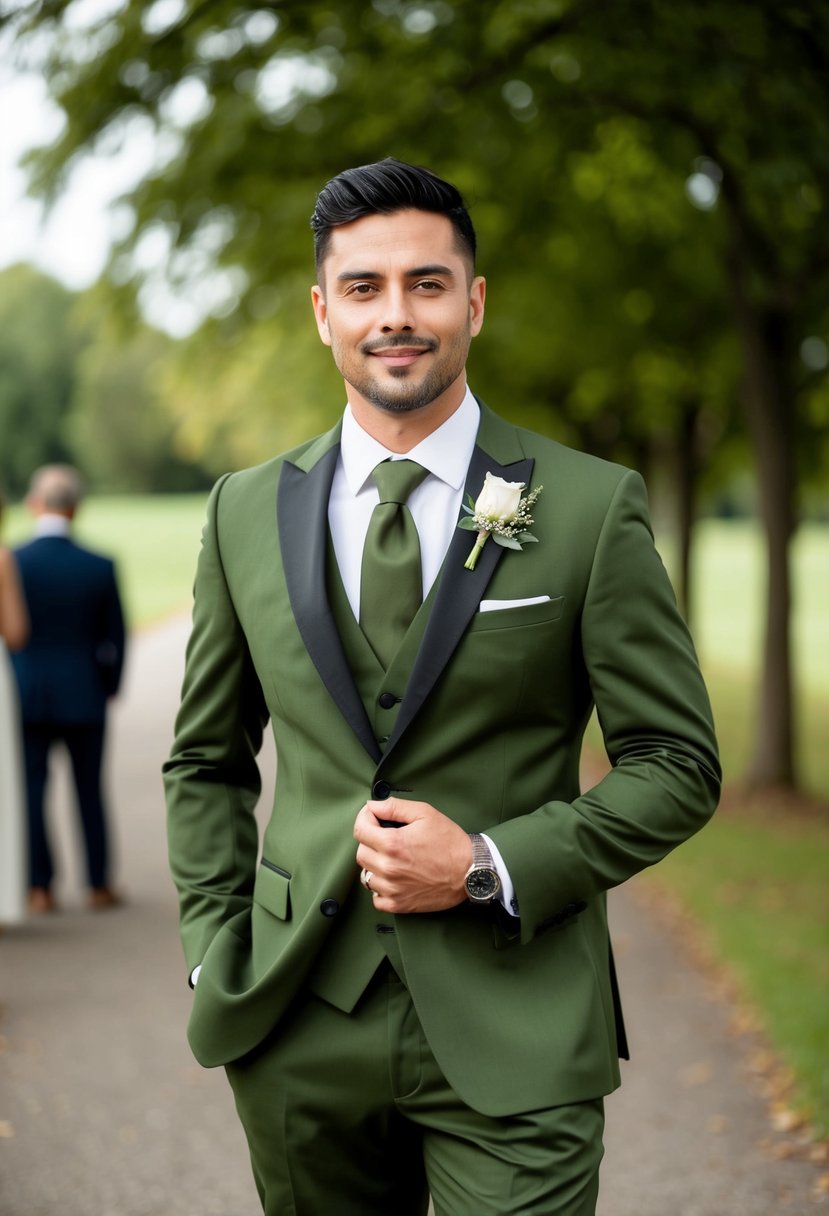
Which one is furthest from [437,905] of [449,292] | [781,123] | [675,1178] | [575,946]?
[781,123]

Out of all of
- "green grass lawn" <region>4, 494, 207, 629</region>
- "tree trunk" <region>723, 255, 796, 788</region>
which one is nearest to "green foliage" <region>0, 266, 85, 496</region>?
"green grass lawn" <region>4, 494, 207, 629</region>

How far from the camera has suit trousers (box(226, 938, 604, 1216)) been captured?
92.7 inches

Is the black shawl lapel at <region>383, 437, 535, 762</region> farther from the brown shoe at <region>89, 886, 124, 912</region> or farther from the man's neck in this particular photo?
the brown shoe at <region>89, 886, 124, 912</region>

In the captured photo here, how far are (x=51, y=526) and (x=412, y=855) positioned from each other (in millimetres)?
6170

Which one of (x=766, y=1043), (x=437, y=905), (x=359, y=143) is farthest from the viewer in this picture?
(x=359, y=143)

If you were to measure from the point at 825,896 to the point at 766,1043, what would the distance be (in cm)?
276

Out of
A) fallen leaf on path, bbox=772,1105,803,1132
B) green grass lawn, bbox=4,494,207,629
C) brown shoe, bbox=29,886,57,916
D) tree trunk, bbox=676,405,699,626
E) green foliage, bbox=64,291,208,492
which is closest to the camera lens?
fallen leaf on path, bbox=772,1105,803,1132

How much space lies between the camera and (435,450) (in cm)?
260

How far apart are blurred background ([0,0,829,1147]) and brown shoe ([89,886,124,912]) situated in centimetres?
333

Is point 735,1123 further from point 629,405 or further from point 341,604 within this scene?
point 629,405

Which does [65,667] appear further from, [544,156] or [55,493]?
[544,156]

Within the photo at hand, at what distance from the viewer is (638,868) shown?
2.44 m

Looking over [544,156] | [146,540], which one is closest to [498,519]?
[544,156]

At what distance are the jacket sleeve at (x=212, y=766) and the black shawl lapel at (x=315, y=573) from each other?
0.19 metres
